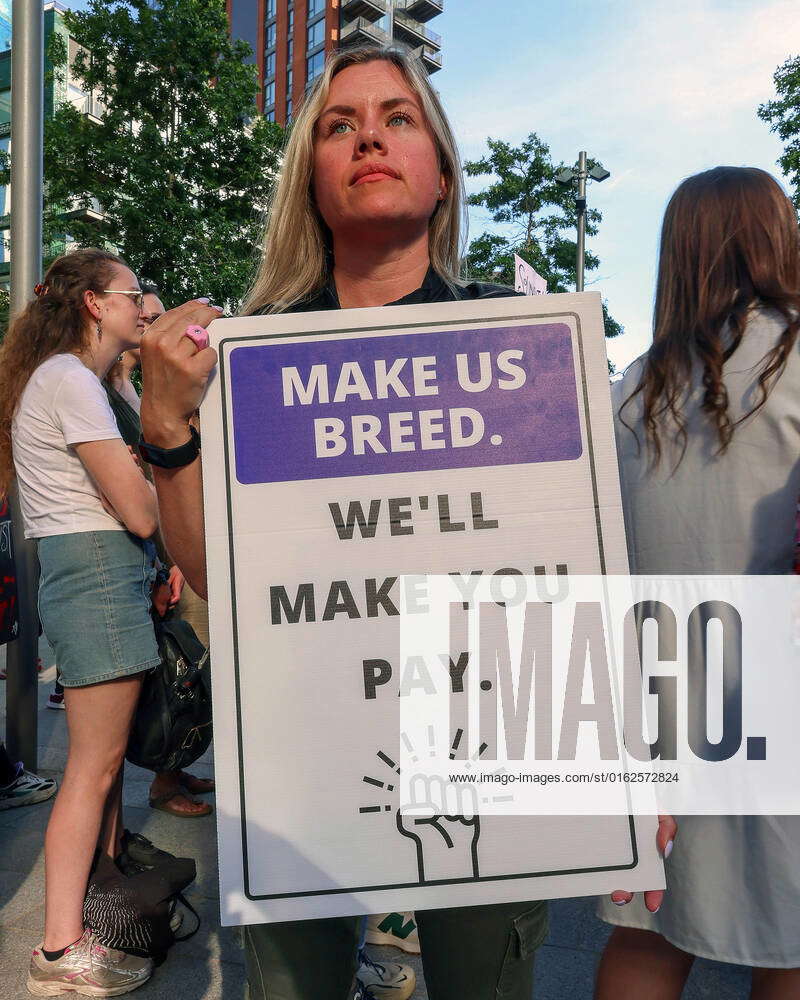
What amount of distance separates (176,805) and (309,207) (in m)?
2.66

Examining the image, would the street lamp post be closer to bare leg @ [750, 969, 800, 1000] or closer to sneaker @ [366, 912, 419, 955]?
sneaker @ [366, 912, 419, 955]

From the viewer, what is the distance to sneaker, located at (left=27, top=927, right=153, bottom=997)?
6.71ft

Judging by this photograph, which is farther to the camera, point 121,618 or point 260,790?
point 121,618

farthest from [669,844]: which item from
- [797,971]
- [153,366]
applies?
[153,366]

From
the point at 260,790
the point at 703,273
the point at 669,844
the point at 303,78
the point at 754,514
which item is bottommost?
the point at 669,844

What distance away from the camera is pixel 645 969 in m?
1.46

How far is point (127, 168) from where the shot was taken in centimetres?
1441

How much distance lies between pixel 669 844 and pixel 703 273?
101 centimetres

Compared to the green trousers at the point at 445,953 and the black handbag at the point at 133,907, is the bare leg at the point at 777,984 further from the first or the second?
the black handbag at the point at 133,907

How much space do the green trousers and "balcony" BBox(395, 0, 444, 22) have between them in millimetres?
49084

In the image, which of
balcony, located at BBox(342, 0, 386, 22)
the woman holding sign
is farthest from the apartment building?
the woman holding sign

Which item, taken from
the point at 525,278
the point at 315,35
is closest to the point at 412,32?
the point at 315,35

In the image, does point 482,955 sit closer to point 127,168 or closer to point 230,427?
point 230,427

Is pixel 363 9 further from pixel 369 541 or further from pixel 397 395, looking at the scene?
pixel 369 541
